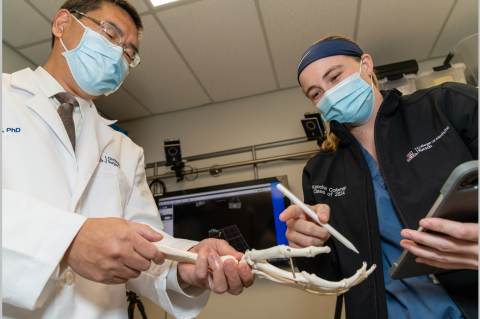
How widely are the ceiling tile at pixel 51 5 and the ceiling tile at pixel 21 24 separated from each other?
0.07 metres

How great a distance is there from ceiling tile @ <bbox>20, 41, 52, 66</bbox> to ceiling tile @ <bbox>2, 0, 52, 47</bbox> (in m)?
0.06

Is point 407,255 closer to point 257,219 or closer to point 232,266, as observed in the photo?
point 232,266

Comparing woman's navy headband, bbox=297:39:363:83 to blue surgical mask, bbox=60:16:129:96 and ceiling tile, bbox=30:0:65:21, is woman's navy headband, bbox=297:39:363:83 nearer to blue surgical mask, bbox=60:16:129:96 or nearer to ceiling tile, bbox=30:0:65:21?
blue surgical mask, bbox=60:16:129:96

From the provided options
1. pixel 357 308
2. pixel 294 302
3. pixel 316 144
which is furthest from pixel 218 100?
pixel 357 308

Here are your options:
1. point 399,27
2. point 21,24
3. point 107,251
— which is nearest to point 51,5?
point 21,24

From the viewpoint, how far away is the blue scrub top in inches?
36.2

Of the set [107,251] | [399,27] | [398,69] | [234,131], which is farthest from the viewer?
[234,131]

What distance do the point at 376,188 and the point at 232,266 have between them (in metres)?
0.69

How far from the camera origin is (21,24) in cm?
212

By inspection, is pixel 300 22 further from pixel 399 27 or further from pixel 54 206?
pixel 54 206

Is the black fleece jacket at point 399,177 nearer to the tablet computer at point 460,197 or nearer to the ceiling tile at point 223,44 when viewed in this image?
the tablet computer at point 460,197

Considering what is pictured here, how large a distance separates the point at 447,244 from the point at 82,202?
109cm

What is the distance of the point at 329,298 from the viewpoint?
2.38 meters

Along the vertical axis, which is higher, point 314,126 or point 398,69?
point 398,69
